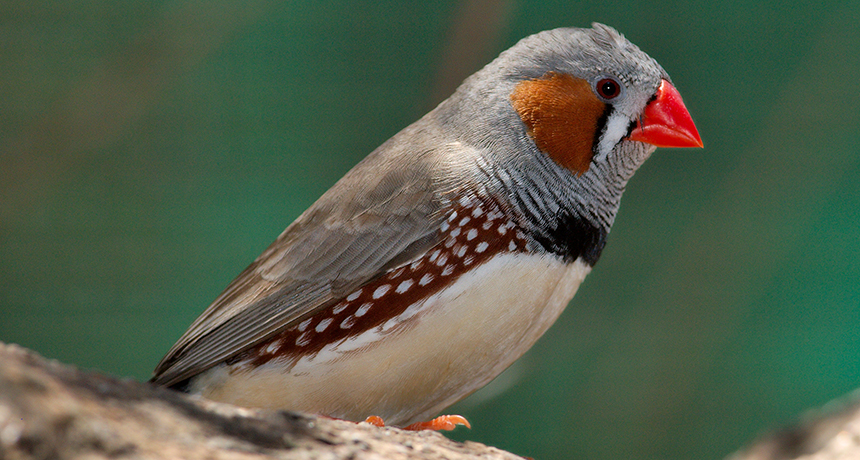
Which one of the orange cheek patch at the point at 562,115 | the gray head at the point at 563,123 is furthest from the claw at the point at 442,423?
the orange cheek patch at the point at 562,115

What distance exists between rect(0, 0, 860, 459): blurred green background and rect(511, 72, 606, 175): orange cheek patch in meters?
1.51

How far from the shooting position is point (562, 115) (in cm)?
206

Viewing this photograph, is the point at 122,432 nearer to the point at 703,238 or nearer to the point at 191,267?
the point at 191,267

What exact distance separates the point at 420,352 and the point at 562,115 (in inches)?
33.5

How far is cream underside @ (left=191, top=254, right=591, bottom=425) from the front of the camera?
1.90m

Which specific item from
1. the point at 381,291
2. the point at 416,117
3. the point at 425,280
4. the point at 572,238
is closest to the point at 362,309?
the point at 381,291

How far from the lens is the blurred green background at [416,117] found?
346 centimetres

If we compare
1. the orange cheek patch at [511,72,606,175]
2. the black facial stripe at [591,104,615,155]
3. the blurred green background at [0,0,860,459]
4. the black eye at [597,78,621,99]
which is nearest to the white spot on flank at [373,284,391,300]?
the orange cheek patch at [511,72,606,175]

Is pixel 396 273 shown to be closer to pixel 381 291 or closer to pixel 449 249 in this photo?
pixel 381 291

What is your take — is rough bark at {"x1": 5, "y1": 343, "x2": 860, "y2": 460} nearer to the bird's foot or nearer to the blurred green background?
the bird's foot

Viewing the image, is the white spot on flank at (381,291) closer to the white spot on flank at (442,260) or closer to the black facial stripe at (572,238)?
the white spot on flank at (442,260)

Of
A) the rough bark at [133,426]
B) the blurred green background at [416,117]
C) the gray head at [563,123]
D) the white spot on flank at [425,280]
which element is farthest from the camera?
the blurred green background at [416,117]

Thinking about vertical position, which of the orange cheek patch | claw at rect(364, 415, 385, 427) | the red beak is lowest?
claw at rect(364, 415, 385, 427)

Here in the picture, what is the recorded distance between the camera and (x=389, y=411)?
82.6 inches
